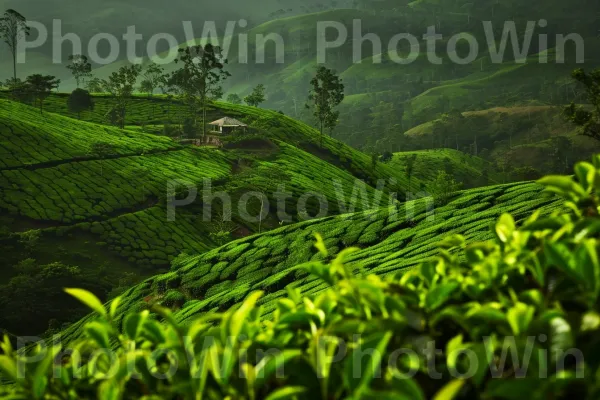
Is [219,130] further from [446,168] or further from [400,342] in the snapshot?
[400,342]

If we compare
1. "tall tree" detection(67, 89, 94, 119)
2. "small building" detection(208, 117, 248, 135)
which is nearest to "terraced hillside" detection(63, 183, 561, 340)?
"small building" detection(208, 117, 248, 135)

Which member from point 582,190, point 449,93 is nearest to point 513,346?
point 582,190

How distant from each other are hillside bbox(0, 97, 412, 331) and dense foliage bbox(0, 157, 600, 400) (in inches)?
1052

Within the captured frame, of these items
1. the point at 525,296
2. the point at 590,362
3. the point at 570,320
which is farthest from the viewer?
the point at 525,296

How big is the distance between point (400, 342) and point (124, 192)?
4056 centimetres

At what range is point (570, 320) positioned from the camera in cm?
129

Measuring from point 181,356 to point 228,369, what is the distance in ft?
0.78

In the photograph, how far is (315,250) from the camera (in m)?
14.9

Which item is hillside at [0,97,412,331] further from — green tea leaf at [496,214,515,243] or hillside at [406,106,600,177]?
hillside at [406,106,600,177]

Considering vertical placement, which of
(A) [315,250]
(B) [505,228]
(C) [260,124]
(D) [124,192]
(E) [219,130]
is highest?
(C) [260,124]

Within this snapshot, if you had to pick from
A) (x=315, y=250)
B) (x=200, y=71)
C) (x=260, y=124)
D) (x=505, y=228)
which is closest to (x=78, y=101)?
(x=200, y=71)

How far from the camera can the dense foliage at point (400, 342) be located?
4.01ft

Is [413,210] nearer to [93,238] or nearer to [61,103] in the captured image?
[93,238]

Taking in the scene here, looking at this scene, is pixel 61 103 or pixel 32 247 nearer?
pixel 32 247
